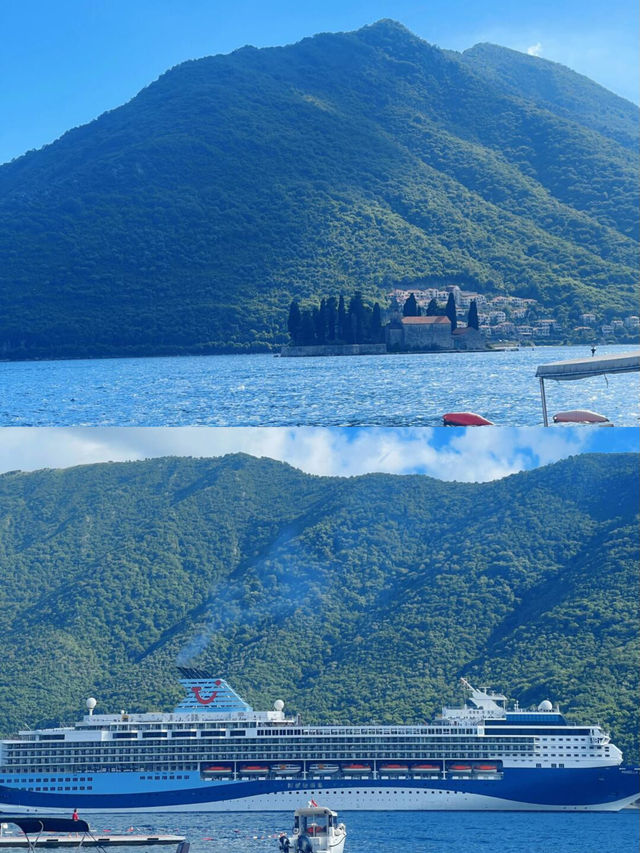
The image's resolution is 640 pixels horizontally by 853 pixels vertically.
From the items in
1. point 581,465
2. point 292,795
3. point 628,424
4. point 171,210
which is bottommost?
point 292,795

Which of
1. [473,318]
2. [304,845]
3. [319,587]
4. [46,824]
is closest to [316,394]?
[473,318]

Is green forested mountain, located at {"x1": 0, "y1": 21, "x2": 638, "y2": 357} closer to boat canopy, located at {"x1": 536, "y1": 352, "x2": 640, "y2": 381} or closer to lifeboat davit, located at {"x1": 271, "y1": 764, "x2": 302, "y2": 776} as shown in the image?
lifeboat davit, located at {"x1": 271, "y1": 764, "x2": 302, "y2": 776}

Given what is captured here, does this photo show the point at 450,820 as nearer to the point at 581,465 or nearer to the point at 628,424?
the point at 628,424

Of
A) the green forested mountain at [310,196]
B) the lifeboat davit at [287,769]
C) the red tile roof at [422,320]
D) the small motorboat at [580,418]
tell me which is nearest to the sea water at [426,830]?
the lifeboat davit at [287,769]

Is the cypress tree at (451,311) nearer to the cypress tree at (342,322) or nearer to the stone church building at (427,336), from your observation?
the stone church building at (427,336)

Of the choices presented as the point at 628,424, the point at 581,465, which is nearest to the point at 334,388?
the point at 628,424

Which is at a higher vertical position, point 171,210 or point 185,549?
point 171,210
